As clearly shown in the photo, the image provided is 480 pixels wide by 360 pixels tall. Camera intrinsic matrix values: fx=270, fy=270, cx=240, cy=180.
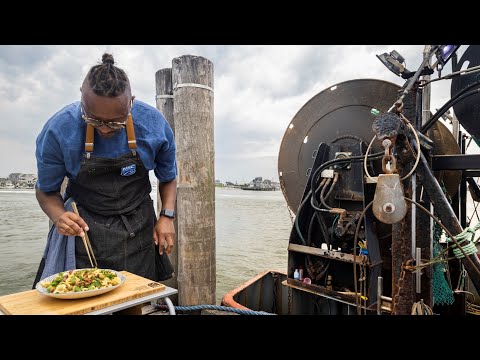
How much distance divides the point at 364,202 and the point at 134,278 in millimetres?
2154

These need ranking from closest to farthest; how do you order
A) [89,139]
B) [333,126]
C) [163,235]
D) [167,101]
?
1. [89,139]
2. [163,235]
3. [167,101]
4. [333,126]

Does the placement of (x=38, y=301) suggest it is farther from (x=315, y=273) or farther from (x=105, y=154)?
(x=315, y=273)

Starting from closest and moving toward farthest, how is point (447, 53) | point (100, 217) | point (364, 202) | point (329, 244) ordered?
point (447, 53)
point (100, 217)
point (364, 202)
point (329, 244)

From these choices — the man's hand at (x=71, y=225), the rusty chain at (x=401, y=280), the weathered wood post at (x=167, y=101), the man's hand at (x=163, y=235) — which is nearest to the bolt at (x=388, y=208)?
the rusty chain at (x=401, y=280)

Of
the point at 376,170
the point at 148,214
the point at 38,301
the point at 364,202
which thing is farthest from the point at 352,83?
the point at 38,301

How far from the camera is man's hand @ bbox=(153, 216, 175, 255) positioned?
2.37 m

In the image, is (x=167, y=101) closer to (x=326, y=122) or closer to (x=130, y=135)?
(x=130, y=135)

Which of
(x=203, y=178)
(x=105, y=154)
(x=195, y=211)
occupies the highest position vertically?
(x=105, y=154)

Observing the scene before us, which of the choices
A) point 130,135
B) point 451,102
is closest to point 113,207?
point 130,135

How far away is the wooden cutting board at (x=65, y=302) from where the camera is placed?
1.25 meters

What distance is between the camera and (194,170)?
279 centimetres

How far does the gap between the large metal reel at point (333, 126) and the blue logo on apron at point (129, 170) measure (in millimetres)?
2128

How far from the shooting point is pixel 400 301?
204cm

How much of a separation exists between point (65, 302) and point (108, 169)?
1.02 metres
